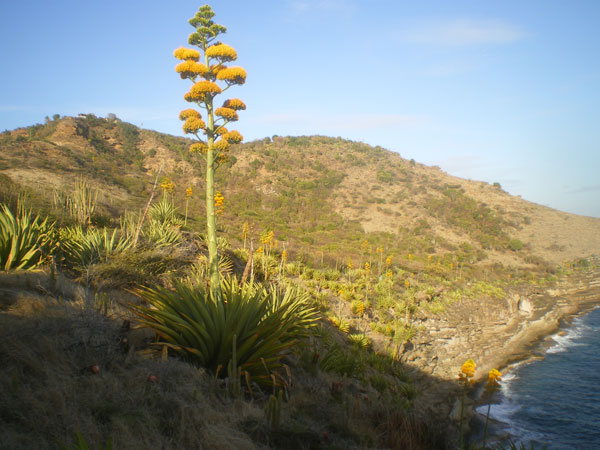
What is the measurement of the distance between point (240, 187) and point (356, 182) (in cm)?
1690

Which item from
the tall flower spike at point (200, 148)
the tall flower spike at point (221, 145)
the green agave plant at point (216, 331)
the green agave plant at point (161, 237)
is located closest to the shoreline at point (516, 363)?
the green agave plant at point (216, 331)

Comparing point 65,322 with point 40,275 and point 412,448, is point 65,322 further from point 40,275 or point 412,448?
point 412,448

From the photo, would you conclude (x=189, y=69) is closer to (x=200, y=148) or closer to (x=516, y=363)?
(x=200, y=148)

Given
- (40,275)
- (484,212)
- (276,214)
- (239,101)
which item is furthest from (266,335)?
(484,212)

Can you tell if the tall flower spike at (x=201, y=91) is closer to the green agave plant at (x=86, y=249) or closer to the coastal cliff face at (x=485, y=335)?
the green agave plant at (x=86, y=249)

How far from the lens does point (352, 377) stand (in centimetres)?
778

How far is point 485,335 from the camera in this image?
57.4ft

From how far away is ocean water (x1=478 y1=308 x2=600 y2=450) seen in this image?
958 centimetres

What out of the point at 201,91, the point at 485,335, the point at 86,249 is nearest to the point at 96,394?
the point at 201,91

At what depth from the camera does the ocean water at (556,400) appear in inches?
377

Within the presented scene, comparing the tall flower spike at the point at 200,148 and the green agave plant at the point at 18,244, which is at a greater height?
the tall flower spike at the point at 200,148

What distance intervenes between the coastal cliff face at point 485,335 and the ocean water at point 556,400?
32.0 inches

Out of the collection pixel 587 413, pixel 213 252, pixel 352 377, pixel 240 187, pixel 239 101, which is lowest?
pixel 587 413

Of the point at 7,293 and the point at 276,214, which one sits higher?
the point at 276,214
